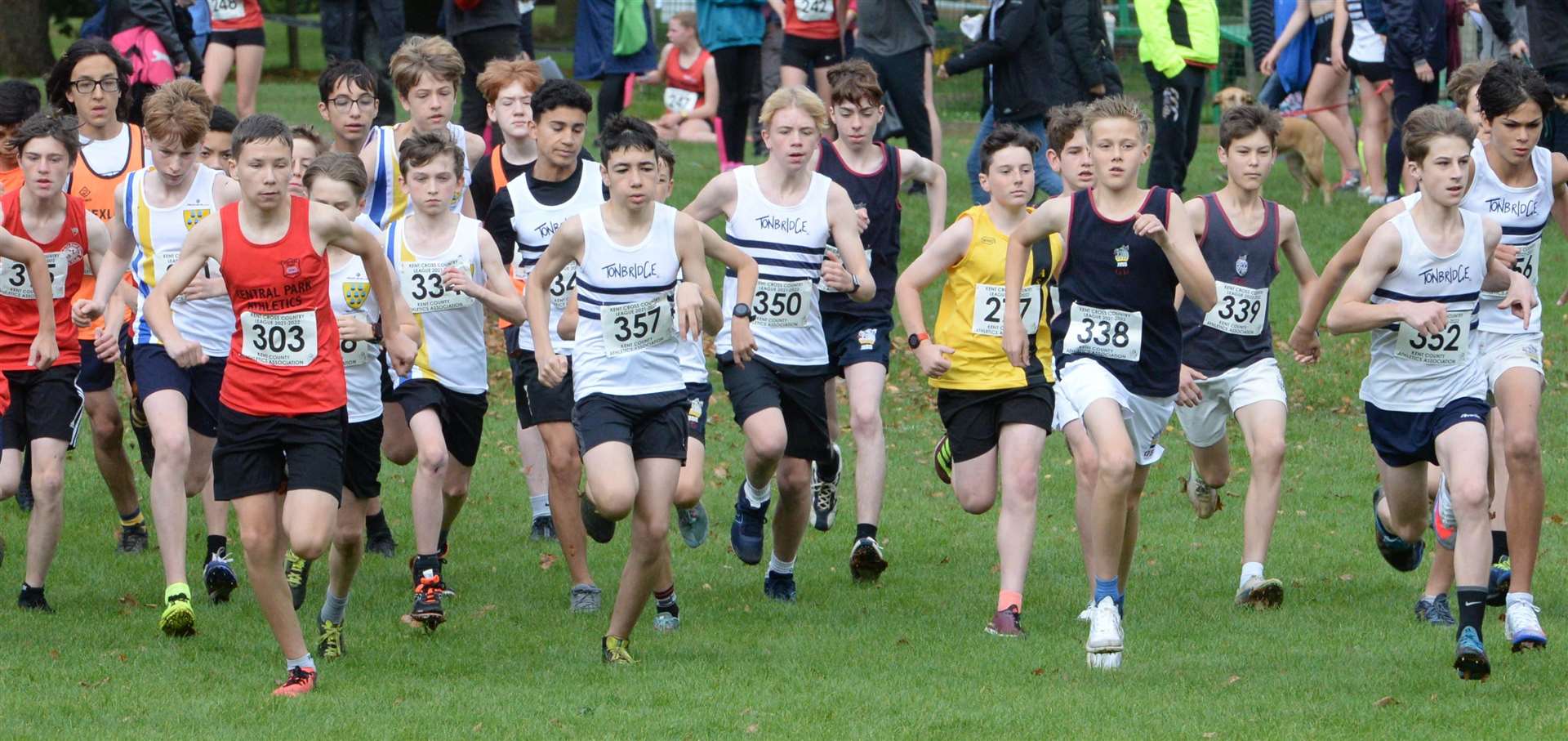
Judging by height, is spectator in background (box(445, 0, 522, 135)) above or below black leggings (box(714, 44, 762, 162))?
above

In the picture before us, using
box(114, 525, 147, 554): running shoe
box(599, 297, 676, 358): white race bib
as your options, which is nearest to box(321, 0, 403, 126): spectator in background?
box(114, 525, 147, 554): running shoe

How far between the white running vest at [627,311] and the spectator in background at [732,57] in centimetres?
830

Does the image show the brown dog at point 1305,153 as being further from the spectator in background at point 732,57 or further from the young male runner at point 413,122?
the young male runner at point 413,122

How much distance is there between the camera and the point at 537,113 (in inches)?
339

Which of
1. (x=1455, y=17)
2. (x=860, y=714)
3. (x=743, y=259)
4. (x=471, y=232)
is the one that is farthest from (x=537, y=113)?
(x=1455, y=17)

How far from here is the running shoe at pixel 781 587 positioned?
886 centimetres

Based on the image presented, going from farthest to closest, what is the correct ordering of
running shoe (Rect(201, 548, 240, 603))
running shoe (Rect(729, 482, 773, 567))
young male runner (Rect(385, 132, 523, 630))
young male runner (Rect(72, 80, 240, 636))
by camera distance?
running shoe (Rect(729, 482, 773, 567)), running shoe (Rect(201, 548, 240, 603)), young male runner (Rect(385, 132, 523, 630)), young male runner (Rect(72, 80, 240, 636))

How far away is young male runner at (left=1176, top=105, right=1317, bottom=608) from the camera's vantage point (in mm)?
8336

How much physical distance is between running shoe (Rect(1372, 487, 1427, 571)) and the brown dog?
899 cm

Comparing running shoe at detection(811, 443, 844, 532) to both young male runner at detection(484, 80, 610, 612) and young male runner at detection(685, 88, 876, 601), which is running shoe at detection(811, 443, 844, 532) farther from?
young male runner at detection(484, 80, 610, 612)

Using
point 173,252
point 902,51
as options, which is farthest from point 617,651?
point 902,51

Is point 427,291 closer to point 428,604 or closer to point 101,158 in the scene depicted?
point 428,604

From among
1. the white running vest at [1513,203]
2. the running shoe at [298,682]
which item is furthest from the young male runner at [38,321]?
the white running vest at [1513,203]

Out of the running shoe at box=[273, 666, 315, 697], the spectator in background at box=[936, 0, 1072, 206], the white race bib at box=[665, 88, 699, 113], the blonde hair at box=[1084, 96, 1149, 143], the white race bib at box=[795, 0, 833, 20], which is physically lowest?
the running shoe at box=[273, 666, 315, 697]
